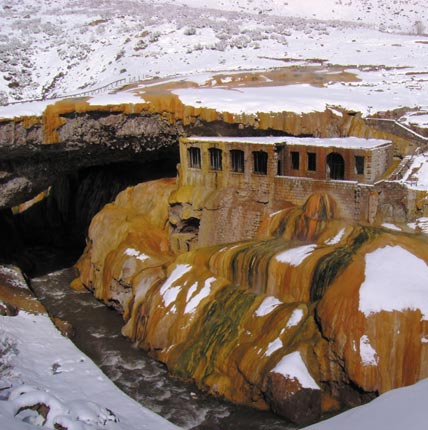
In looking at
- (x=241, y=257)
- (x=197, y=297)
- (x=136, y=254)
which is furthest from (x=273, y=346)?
(x=136, y=254)

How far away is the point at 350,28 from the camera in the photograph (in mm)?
70062

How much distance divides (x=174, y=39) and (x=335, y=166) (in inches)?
1562

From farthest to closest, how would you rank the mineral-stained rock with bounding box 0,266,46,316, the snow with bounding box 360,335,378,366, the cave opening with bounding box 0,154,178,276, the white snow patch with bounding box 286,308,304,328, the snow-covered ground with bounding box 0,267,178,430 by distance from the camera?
1. the cave opening with bounding box 0,154,178,276
2. the mineral-stained rock with bounding box 0,266,46,316
3. the white snow patch with bounding box 286,308,304,328
4. the snow with bounding box 360,335,378,366
5. the snow-covered ground with bounding box 0,267,178,430

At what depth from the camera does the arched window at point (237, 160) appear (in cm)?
3164

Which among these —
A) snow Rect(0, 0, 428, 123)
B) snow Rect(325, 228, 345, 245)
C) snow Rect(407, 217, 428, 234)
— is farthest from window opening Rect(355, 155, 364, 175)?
snow Rect(0, 0, 428, 123)

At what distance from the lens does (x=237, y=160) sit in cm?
3188

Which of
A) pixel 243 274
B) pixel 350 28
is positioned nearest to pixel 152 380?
pixel 243 274

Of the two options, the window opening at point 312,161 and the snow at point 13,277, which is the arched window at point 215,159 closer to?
the window opening at point 312,161

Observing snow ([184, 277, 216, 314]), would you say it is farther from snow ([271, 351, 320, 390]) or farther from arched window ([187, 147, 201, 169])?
arched window ([187, 147, 201, 169])

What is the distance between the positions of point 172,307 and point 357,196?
984 centimetres

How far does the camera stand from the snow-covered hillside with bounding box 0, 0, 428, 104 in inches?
2197

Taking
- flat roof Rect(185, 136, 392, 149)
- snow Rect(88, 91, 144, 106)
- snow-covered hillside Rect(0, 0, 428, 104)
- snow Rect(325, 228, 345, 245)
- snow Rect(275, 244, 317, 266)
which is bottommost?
snow Rect(275, 244, 317, 266)

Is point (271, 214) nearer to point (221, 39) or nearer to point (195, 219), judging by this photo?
point (195, 219)

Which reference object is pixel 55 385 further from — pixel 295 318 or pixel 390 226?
pixel 390 226
